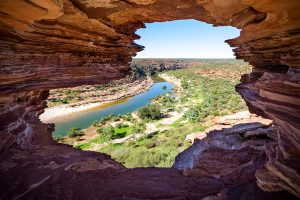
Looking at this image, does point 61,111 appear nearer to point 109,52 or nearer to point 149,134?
point 149,134

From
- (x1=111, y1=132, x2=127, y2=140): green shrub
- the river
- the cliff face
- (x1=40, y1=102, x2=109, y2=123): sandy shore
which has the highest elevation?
the cliff face

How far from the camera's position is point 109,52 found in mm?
9672

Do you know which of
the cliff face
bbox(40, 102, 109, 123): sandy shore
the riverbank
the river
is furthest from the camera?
the riverbank

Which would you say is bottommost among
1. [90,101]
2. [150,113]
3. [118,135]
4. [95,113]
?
[95,113]

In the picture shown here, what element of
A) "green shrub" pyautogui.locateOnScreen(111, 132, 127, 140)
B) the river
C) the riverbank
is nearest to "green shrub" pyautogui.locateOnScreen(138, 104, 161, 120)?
"green shrub" pyautogui.locateOnScreen(111, 132, 127, 140)

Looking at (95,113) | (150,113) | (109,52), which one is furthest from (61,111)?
(109,52)

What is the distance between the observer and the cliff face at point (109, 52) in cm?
497

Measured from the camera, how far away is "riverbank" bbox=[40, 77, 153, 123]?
41134 millimetres

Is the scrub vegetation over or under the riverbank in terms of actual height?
over

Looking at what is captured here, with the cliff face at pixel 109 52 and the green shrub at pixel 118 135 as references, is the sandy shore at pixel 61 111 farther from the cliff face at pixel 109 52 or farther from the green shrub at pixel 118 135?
the cliff face at pixel 109 52

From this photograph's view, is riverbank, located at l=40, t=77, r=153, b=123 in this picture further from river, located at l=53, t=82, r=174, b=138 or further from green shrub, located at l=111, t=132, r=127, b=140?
green shrub, located at l=111, t=132, r=127, b=140

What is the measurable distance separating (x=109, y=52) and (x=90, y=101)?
42170 mm

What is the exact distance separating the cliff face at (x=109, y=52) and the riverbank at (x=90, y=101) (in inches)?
1221

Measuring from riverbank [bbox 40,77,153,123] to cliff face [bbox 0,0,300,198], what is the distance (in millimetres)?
31022
